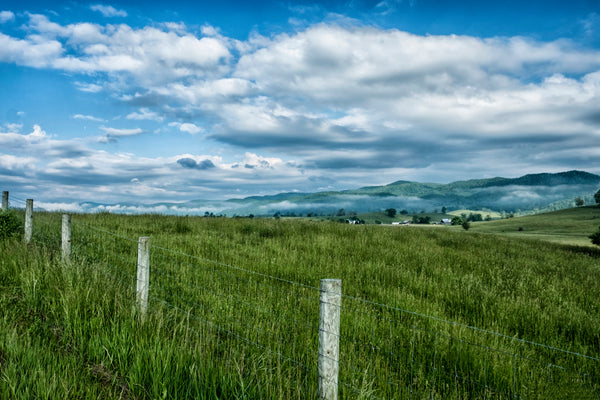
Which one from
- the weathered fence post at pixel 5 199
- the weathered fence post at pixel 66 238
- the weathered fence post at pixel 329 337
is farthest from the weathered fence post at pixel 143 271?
the weathered fence post at pixel 5 199

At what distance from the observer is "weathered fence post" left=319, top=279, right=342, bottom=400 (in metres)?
3.64

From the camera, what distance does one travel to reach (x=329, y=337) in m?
3.68

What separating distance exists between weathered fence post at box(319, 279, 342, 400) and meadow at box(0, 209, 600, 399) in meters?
0.22

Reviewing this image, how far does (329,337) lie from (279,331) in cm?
204

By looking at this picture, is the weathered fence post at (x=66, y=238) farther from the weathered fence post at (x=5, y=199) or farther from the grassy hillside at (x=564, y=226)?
the grassy hillside at (x=564, y=226)

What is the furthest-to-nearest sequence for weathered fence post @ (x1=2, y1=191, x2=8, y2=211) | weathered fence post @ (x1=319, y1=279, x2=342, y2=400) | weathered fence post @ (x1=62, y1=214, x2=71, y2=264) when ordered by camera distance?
weathered fence post @ (x1=2, y1=191, x2=8, y2=211) < weathered fence post @ (x1=62, y1=214, x2=71, y2=264) < weathered fence post @ (x1=319, y1=279, x2=342, y2=400)

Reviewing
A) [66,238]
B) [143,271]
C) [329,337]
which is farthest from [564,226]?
[329,337]

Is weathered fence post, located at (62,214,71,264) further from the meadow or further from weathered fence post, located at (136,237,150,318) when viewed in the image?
weathered fence post, located at (136,237,150,318)

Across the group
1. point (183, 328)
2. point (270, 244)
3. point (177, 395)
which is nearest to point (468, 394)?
point (177, 395)

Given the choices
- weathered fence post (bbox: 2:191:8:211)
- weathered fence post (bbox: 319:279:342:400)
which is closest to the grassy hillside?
weathered fence post (bbox: 2:191:8:211)

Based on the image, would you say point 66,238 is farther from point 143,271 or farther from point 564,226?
point 564,226

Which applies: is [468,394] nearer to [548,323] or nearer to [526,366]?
[526,366]

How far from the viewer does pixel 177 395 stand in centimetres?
380

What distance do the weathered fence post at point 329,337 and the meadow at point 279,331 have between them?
22 cm
